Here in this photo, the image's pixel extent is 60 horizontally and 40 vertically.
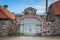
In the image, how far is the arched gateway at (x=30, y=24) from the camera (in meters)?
32.9

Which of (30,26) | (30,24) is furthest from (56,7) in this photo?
(30,26)

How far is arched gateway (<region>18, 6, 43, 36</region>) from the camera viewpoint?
32.9m

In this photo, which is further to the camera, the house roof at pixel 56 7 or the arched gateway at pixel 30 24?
the house roof at pixel 56 7

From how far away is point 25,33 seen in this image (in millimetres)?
32938

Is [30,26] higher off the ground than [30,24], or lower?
lower

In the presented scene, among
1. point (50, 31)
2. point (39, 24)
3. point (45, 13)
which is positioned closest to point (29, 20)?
point (39, 24)

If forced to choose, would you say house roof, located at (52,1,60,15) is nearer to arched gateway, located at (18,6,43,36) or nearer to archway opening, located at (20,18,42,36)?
arched gateway, located at (18,6,43,36)

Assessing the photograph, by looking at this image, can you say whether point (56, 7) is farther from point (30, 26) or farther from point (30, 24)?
point (30, 26)

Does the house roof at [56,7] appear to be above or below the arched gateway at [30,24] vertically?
above

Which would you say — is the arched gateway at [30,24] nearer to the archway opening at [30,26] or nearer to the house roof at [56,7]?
the archway opening at [30,26]

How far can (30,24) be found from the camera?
33344mm

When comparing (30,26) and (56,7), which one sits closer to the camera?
(30,26)

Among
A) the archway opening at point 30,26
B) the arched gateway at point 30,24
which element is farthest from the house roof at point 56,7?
the archway opening at point 30,26

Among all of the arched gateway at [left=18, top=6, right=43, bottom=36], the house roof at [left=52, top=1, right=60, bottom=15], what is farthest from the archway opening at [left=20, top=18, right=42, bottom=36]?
the house roof at [left=52, top=1, right=60, bottom=15]
